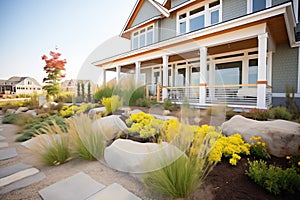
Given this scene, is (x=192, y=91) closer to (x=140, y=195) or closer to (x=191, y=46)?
(x=191, y=46)

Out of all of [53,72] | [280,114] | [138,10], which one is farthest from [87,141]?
[53,72]

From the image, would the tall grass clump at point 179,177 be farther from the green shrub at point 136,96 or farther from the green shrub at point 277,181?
the green shrub at point 136,96

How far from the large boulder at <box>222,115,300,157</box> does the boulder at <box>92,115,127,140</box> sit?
6.67ft

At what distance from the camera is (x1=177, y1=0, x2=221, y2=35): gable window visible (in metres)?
7.41

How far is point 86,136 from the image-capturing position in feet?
7.43

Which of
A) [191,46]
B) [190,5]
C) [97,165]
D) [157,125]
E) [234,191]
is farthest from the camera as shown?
[190,5]

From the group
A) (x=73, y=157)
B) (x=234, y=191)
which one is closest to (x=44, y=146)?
(x=73, y=157)

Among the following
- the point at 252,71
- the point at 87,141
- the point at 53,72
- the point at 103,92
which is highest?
the point at 53,72

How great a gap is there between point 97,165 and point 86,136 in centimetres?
45

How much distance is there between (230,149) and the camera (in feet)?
6.73

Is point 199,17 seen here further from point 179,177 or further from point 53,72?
point 53,72

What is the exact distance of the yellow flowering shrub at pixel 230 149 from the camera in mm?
1867

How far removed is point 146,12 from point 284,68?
8497 mm

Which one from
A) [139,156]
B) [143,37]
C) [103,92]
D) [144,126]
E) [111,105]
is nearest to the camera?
[139,156]
